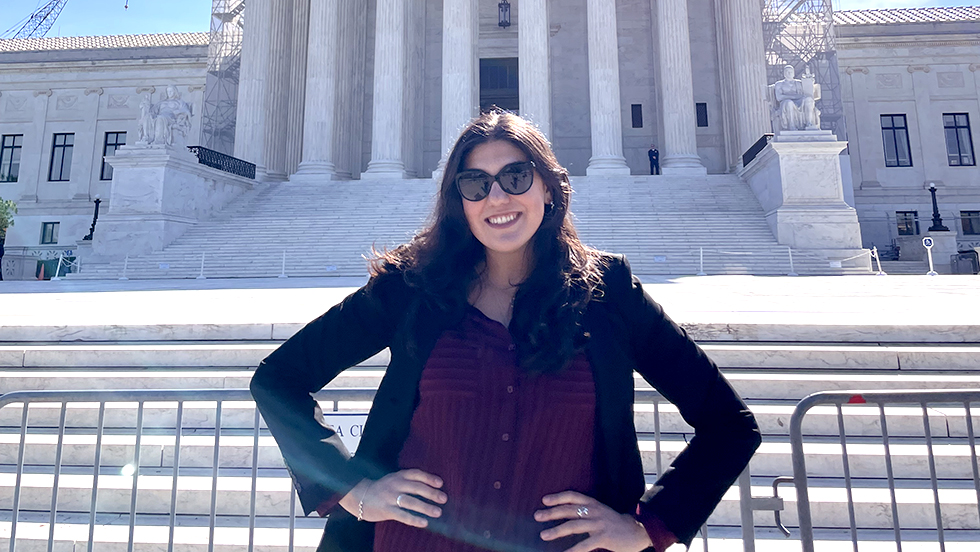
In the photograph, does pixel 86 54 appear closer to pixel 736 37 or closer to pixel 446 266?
pixel 736 37

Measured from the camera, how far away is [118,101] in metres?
38.4

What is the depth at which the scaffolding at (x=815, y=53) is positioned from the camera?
29734 millimetres

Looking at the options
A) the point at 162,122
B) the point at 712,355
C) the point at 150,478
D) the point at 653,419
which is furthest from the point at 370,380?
the point at 162,122

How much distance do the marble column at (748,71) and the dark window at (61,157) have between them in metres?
40.8

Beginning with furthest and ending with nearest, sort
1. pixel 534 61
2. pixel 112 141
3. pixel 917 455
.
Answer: pixel 112 141
pixel 534 61
pixel 917 455

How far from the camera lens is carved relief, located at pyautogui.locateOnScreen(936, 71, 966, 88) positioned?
109ft

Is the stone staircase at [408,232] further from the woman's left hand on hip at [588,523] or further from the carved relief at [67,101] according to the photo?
the carved relief at [67,101]

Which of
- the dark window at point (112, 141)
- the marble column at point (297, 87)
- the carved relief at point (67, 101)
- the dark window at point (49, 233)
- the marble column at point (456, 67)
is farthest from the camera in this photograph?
the carved relief at point (67, 101)

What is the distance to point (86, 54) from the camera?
3828 cm

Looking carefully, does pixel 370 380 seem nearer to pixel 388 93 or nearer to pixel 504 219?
pixel 504 219

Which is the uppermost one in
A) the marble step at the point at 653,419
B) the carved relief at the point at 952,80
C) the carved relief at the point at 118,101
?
the carved relief at the point at 118,101

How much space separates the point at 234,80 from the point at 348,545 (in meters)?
36.5

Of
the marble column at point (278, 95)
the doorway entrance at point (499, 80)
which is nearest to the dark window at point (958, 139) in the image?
the doorway entrance at point (499, 80)

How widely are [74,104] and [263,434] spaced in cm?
4479
